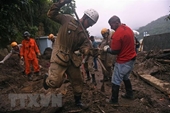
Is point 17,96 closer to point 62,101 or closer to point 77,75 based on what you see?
point 62,101

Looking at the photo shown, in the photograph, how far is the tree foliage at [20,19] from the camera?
9633mm

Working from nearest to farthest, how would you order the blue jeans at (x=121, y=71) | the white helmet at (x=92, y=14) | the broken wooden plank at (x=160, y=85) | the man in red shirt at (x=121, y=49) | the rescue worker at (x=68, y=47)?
the rescue worker at (x=68, y=47) → the white helmet at (x=92, y=14) → the man in red shirt at (x=121, y=49) → the blue jeans at (x=121, y=71) → the broken wooden plank at (x=160, y=85)

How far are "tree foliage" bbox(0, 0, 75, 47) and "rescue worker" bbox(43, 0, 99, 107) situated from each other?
6.66m

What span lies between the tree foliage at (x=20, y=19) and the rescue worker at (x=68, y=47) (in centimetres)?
666

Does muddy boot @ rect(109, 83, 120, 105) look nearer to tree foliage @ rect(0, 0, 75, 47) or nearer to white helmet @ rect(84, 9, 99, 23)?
white helmet @ rect(84, 9, 99, 23)

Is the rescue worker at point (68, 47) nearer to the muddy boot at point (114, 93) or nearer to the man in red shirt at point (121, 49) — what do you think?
the man in red shirt at point (121, 49)

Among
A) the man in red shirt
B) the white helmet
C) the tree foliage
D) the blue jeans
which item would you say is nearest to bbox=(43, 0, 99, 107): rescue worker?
the white helmet

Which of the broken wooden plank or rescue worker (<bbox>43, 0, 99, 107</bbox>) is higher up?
rescue worker (<bbox>43, 0, 99, 107</bbox>)

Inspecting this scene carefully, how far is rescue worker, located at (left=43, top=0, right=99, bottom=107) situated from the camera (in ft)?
12.1

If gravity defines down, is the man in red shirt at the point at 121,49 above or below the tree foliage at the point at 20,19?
below

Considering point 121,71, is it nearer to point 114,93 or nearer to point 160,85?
point 114,93

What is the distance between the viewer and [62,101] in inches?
172

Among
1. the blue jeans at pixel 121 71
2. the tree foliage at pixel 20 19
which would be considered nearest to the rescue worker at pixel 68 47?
the blue jeans at pixel 121 71

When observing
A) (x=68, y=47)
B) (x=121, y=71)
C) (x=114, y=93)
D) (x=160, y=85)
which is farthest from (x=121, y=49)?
(x=160, y=85)
